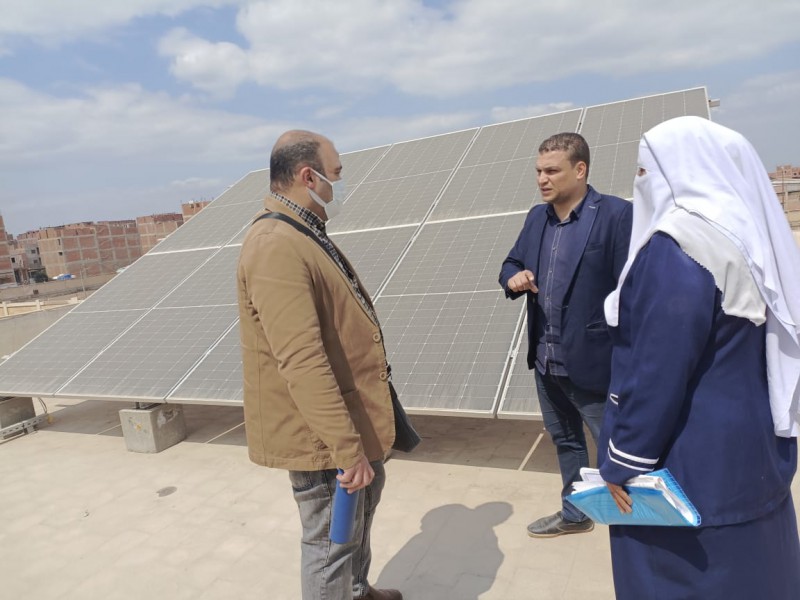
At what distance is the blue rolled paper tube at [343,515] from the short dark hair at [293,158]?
127 cm

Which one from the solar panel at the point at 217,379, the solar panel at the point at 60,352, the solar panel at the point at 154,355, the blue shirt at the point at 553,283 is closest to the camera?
the blue shirt at the point at 553,283

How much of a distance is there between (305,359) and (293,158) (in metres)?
0.83

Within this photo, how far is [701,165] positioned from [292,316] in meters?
1.40

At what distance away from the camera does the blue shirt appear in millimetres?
2951

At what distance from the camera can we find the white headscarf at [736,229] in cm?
154

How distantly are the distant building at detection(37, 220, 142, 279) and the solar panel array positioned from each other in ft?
172

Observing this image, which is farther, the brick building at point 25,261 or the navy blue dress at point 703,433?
the brick building at point 25,261

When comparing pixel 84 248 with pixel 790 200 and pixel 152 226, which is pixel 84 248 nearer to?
pixel 152 226

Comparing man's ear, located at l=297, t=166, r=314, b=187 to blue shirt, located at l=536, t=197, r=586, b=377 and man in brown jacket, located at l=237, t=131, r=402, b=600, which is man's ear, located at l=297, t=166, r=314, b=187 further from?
blue shirt, located at l=536, t=197, r=586, b=377

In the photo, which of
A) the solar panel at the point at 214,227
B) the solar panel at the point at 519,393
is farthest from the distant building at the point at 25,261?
the solar panel at the point at 519,393

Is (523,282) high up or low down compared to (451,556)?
up

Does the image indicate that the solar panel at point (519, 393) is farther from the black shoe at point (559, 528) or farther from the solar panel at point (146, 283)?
the solar panel at point (146, 283)

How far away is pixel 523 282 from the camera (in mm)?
2996

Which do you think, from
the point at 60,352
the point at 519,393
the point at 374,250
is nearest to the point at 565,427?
the point at 519,393
